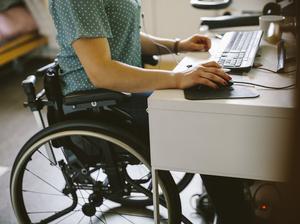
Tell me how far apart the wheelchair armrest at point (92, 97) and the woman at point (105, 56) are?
0.02 m

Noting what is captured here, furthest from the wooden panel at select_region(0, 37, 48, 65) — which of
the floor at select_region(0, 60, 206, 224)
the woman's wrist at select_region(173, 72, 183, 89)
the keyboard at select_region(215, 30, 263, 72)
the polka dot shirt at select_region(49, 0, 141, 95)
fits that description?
the woman's wrist at select_region(173, 72, 183, 89)

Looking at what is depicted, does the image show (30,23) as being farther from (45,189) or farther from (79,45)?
(79,45)

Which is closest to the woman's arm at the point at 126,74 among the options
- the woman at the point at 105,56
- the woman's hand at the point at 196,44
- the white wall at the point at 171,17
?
the woman at the point at 105,56

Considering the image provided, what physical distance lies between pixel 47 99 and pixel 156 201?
0.47 meters

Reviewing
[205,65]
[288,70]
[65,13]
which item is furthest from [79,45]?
[288,70]

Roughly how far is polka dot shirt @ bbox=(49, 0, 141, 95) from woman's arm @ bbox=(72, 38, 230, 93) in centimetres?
3

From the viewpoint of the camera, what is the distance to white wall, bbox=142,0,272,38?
2.87 meters

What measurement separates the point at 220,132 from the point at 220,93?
10cm

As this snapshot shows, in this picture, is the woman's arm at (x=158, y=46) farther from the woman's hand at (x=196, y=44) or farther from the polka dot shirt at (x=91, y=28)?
the polka dot shirt at (x=91, y=28)

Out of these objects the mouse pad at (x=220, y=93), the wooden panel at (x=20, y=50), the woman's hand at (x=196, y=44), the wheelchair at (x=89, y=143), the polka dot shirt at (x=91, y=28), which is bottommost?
the wooden panel at (x=20, y=50)

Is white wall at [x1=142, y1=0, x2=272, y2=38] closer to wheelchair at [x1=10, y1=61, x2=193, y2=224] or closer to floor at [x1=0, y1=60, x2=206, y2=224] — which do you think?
floor at [x1=0, y1=60, x2=206, y2=224]

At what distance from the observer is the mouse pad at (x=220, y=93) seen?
1005 mm

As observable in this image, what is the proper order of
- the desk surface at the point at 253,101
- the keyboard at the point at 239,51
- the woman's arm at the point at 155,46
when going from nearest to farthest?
the desk surface at the point at 253,101 < the keyboard at the point at 239,51 < the woman's arm at the point at 155,46

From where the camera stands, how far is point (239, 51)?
4.17ft
